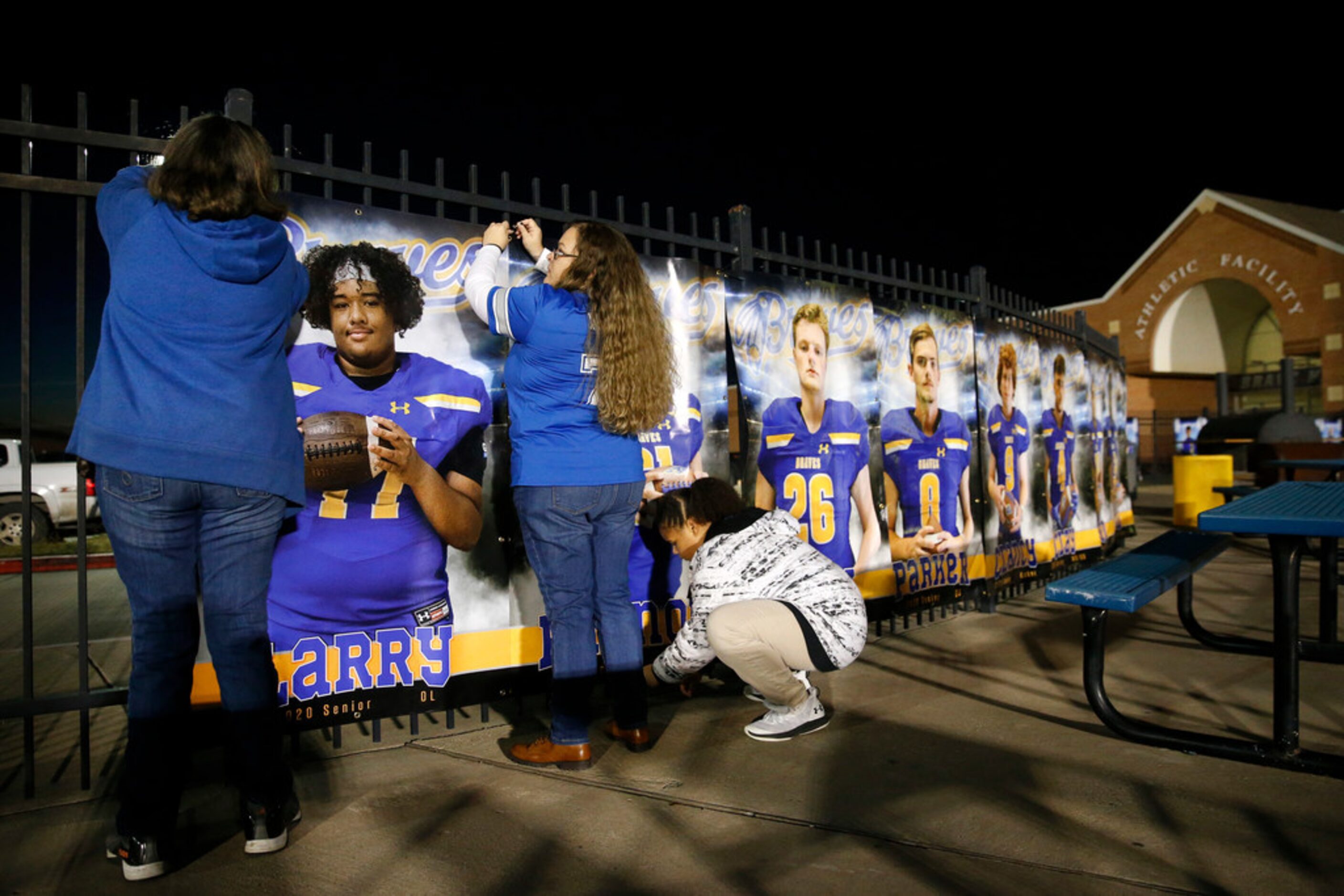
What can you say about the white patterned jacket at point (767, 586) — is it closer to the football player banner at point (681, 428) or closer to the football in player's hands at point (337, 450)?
the football player banner at point (681, 428)

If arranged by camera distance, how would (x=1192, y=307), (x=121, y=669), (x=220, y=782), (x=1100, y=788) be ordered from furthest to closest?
(x=1192, y=307) < (x=121, y=669) < (x=220, y=782) < (x=1100, y=788)

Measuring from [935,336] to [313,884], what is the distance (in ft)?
17.8

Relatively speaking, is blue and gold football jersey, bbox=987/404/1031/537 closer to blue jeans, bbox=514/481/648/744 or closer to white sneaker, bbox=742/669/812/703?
white sneaker, bbox=742/669/812/703

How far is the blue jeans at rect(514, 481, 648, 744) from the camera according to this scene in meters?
3.13

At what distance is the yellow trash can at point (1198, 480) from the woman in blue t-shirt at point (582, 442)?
37.9 feet

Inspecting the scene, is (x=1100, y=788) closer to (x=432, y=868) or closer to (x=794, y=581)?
(x=794, y=581)

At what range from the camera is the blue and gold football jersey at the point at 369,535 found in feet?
10.6

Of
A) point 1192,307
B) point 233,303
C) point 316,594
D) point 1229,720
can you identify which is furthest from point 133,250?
point 1192,307

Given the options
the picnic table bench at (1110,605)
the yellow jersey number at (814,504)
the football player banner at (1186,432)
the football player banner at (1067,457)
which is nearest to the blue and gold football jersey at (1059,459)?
the football player banner at (1067,457)

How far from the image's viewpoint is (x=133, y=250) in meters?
2.32

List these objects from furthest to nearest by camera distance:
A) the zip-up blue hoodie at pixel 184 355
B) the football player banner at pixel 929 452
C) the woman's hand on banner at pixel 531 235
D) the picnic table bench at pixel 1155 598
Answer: the football player banner at pixel 929 452 < the woman's hand on banner at pixel 531 235 < the picnic table bench at pixel 1155 598 < the zip-up blue hoodie at pixel 184 355

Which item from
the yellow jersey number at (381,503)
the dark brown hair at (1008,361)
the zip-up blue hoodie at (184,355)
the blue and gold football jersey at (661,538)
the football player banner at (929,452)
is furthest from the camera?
the dark brown hair at (1008,361)

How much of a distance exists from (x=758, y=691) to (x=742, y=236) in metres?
2.77

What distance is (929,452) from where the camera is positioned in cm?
605
